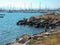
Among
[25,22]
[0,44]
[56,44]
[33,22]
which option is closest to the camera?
[56,44]

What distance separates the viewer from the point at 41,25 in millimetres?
76438

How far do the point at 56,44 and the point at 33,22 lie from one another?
221 ft

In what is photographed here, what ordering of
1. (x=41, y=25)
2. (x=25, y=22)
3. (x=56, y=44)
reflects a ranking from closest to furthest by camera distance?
(x=56, y=44) < (x=41, y=25) < (x=25, y=22)

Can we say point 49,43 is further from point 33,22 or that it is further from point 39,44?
point 33,22

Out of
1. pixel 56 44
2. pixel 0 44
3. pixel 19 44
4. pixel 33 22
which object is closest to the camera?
pixel 56 44

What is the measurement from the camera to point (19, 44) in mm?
24438

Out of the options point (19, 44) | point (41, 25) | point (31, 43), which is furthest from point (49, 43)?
point (41, 25)

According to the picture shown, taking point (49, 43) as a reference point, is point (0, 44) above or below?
below

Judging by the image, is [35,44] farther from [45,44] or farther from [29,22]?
[29,22]

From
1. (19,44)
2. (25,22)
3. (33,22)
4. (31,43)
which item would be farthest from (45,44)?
(25,22)

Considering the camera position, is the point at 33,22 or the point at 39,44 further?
the point at 33,22

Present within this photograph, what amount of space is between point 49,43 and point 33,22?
219 ft

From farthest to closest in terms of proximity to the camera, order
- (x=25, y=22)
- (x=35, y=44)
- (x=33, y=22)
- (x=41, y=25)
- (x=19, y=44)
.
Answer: (x=25, y=22), (x=33, y=22), (x=41, y=25), (x=19, y=44), (x=35, y=44)

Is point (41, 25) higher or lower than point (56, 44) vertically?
lower
